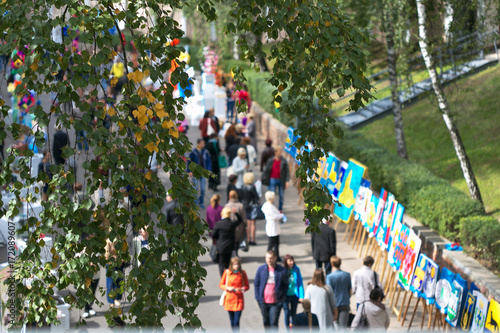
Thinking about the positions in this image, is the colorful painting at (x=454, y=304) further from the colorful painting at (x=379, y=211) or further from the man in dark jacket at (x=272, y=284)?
the colorful painting at (x=379, y=211)

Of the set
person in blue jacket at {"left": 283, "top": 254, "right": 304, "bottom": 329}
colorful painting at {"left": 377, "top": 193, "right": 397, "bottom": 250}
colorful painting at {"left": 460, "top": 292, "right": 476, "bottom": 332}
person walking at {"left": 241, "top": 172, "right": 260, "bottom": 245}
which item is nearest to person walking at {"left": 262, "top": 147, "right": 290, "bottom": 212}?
person walking at {"left": 241, "top": 172, "right": 260, "bottom": 245}

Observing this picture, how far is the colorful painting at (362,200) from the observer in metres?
14.0

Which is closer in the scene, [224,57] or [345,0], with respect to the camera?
[345,0]

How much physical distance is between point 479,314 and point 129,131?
611 centimetres

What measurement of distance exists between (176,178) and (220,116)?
21.9 m

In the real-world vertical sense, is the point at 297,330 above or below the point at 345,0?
below

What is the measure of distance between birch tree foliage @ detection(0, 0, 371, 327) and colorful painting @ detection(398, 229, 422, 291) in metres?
6.42

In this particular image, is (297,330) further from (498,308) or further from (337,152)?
(337,152)

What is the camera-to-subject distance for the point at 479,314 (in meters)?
9.28

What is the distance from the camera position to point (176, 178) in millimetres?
4676

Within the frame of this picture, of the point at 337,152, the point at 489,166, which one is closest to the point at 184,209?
the point at 489,166

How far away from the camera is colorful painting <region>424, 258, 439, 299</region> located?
1049 centimetres

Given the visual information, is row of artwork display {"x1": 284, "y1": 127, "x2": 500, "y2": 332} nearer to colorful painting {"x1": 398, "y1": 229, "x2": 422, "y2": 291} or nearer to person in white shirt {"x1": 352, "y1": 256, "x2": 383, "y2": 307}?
colorful painting {"x1": 398, "y1": 229, "x2": 422, "y2": 291}

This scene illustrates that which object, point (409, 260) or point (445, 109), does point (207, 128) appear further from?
point (409, 260)
